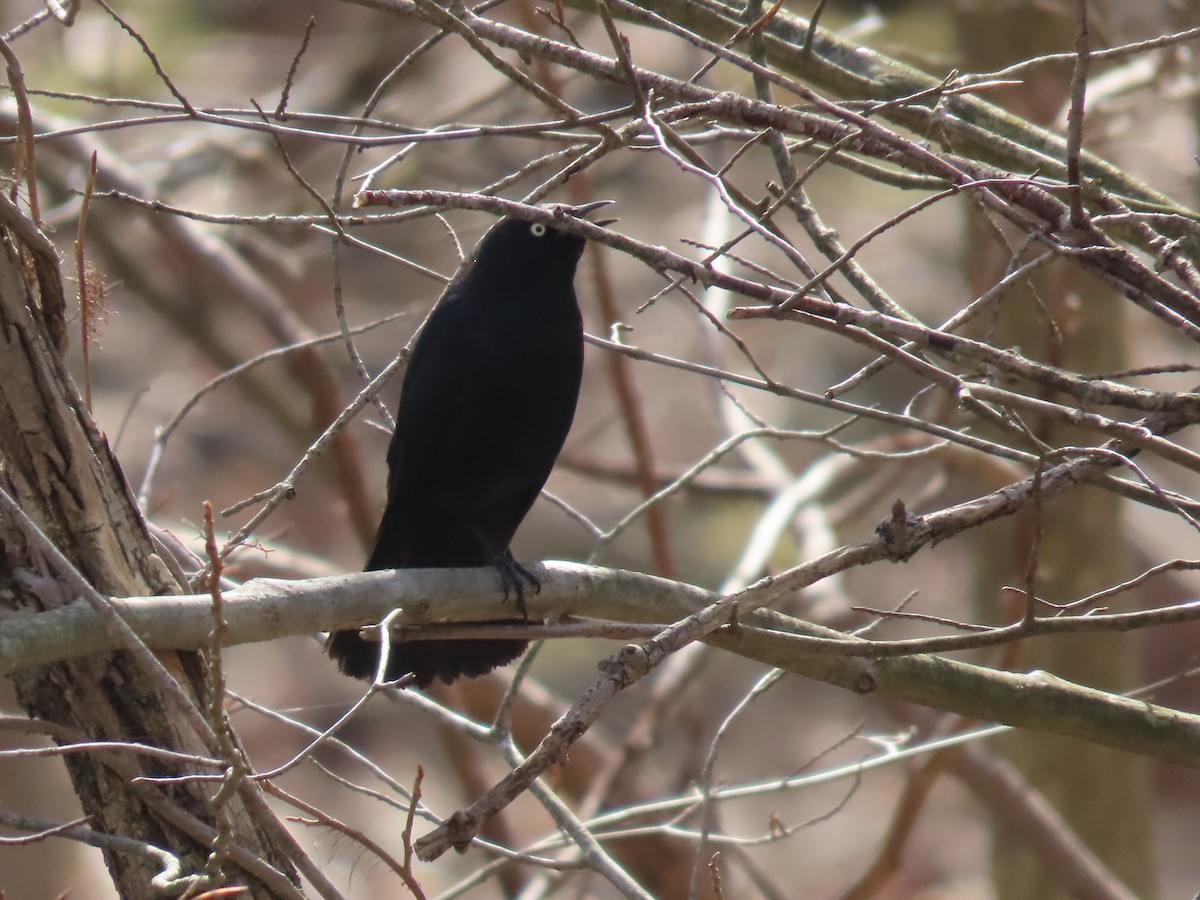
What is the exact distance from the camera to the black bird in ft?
13.1

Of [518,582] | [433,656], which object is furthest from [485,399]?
[518,582]

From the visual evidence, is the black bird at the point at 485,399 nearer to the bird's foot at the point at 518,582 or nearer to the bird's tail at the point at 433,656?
the bird's tail at the point at 433,656

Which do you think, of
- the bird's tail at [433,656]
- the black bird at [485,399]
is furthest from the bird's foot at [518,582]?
the black bird at [485,399]

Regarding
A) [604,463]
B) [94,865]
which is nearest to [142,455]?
[94,865]

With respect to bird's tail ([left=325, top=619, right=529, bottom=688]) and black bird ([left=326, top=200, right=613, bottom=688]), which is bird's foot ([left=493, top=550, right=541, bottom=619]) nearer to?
bird's tail ([left=325, top=619, right=529, bottom=688])

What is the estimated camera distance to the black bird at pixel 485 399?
4.00 m

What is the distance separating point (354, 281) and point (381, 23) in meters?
4.55

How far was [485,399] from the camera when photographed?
157 inches

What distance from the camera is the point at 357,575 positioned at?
254 cm

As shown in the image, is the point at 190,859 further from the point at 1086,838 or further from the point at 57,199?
the point at 57,199

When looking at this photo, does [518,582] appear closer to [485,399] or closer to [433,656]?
[433,656]

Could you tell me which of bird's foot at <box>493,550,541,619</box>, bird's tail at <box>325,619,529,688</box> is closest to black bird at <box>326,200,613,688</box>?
bird's tail at <box>325,619,529,688</box>

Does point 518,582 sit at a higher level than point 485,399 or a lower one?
lower

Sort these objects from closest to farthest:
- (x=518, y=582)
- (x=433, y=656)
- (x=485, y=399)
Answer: (x=518, y=582) < (x=433, y=656) < (x=485, y=399)
